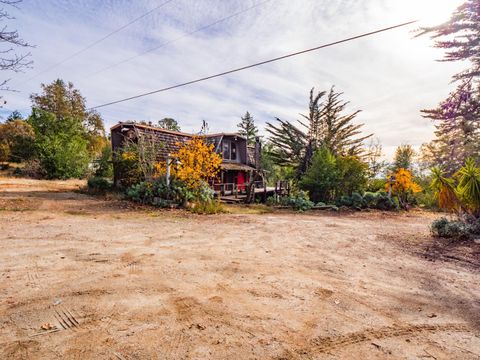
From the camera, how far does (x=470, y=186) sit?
235 inches

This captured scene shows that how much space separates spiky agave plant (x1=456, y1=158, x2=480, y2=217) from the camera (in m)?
5.92

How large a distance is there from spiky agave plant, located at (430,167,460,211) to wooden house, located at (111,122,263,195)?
28.2ft

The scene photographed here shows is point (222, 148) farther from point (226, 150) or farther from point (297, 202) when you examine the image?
point (297, 202)

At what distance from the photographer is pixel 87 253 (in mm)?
4336

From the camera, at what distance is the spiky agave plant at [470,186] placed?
592cm

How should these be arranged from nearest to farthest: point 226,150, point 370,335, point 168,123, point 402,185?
point 370,335
point 402,185
point 226,150
point 168,123

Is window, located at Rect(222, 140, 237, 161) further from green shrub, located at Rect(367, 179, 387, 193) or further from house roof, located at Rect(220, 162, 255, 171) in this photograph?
green shrub, located at Rect(367, 179, 387, 193)

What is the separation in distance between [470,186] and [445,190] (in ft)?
1.80

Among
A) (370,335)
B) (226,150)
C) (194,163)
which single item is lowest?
(370,335)

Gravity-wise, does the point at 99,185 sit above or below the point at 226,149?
below

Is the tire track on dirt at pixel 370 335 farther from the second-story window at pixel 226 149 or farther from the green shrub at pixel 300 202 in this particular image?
the second-story window at pixel 226 149

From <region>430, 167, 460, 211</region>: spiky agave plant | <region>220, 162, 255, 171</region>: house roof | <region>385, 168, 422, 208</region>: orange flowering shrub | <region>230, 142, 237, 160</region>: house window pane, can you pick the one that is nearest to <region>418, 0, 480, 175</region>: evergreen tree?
<region>430, 167, 460, 211</region>: spiky agave plant

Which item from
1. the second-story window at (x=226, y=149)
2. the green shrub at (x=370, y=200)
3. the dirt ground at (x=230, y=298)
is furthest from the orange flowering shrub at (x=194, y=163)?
the second-story window at (x=226, y=149)

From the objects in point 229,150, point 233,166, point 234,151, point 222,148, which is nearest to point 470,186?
point 233,166
